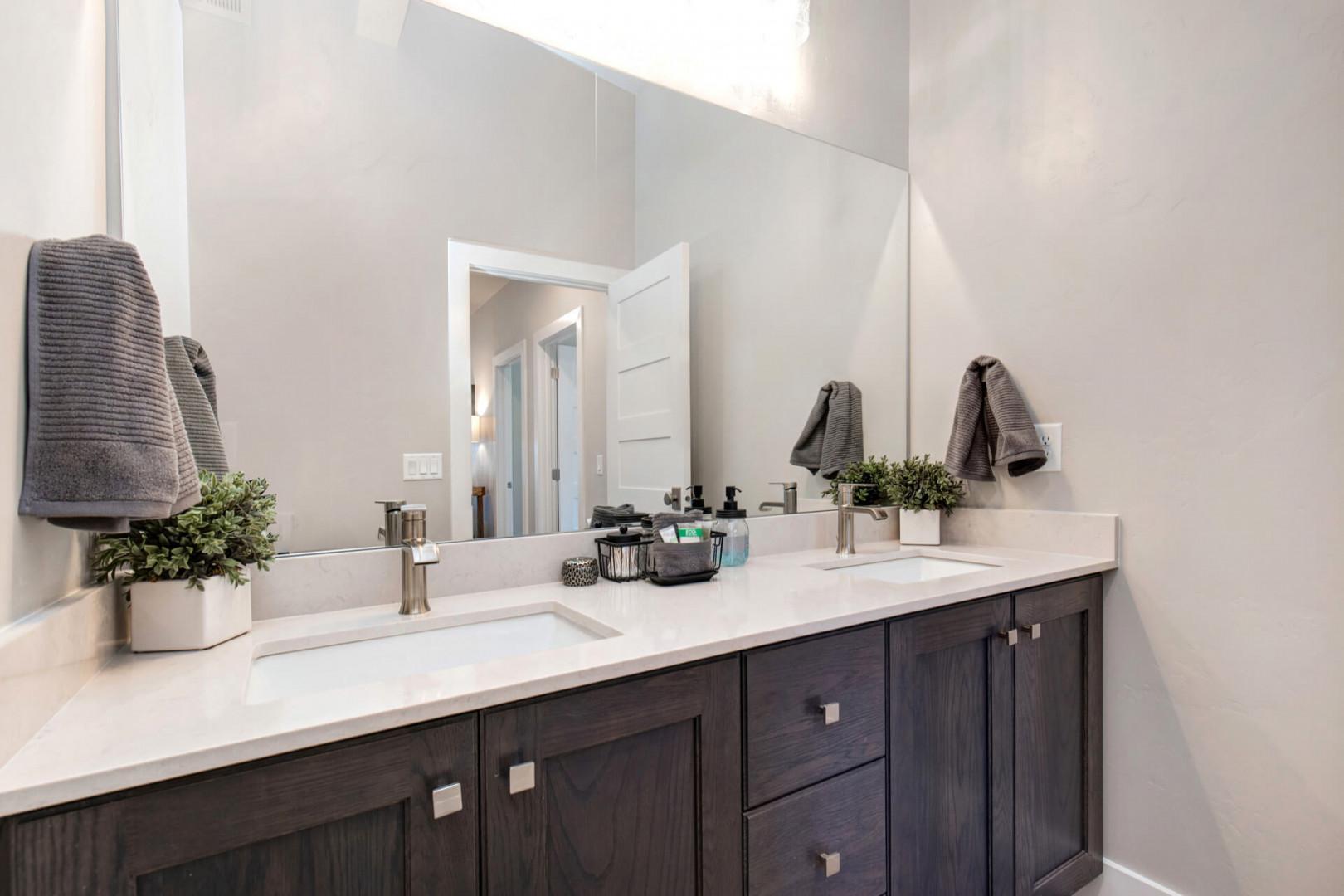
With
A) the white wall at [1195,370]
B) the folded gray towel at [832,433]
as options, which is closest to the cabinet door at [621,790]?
the folded gray towel at [832,433]

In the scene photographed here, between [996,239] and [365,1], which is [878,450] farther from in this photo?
[365,1]

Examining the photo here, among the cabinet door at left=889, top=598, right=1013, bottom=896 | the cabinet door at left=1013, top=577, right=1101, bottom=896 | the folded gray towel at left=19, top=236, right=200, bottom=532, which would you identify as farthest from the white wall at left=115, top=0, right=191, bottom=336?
the cabinet door at left=1013, top=577, right=1101, bottom=896

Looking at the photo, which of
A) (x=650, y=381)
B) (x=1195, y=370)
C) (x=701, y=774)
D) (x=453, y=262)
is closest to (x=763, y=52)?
(x=650, y=381)

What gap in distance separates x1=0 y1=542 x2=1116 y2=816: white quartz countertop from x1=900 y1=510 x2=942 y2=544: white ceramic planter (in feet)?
1.37

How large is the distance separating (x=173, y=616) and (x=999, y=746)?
144 centimetres

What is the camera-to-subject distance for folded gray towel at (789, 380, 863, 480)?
6.09 ft

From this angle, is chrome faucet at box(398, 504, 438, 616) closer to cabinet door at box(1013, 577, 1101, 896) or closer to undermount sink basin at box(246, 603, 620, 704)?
undermount sink basin at box(246, 603, 620, 704)

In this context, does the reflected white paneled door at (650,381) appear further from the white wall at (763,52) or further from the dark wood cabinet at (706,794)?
the dark wood cabinet at (706,794)

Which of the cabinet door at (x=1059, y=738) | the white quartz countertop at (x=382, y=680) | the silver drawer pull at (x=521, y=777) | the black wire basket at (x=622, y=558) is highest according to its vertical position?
the black wire basket at (x=622, y=558)

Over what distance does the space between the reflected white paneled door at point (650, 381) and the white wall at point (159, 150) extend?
31.3 inches

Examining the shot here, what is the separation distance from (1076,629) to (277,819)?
158cm

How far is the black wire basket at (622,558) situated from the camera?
52.1 inches

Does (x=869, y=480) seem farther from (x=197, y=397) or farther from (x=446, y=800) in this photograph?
(x=197, y=397)

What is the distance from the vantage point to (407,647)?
1025 millimetres
